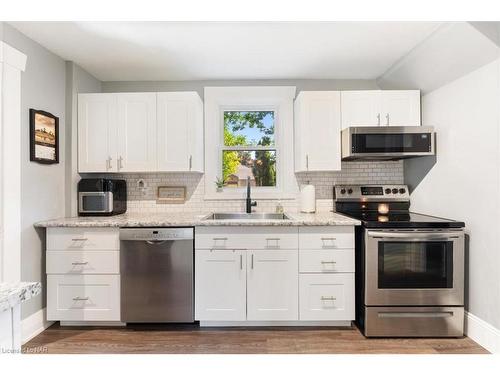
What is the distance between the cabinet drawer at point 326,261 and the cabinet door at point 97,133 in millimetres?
1900

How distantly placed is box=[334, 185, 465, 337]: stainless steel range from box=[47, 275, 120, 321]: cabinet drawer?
195 cm

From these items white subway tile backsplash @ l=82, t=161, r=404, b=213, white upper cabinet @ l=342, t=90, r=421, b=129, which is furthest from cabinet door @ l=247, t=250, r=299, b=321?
white upper cabinet @ l=342, t=90, r=421, b=129

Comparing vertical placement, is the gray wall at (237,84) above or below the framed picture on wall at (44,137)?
above

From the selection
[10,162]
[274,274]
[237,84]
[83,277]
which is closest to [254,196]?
[274,274]

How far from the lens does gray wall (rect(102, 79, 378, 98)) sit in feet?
10.5

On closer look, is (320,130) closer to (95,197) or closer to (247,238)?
(247,238)

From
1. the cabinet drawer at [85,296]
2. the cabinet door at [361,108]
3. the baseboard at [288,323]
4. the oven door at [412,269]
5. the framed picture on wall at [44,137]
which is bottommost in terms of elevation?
the baseboard at [288,323]

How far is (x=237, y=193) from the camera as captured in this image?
3246mm

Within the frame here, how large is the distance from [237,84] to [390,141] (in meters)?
1.61

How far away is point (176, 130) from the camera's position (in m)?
2.86

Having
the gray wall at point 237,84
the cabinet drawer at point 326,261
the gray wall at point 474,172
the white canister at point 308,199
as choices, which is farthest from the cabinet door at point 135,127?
the gray wall at point 474,172

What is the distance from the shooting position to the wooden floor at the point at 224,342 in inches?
83.7

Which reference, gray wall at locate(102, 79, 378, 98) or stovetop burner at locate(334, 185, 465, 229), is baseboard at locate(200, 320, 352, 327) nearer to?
stovetop burner at locate(334, 185, 465, 229)

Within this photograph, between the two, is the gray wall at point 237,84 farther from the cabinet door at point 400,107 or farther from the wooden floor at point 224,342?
the wooden floor at point 224,342
